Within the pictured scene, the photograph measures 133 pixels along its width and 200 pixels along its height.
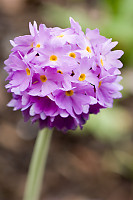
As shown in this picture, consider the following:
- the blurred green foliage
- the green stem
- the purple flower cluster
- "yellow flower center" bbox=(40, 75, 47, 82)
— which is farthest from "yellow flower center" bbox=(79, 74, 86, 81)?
the blurred green foliage

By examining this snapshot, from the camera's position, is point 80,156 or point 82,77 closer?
point 82,77

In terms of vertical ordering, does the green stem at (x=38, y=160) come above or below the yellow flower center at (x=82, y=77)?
below

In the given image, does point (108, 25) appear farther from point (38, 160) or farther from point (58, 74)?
point (58, 74)

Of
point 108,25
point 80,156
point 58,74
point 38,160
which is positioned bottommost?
point 38,160

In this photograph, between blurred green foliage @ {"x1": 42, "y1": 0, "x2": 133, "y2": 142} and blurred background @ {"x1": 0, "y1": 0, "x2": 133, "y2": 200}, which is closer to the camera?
blurred background @ {"x1": 0, "y1": 0, "x2": 133, "y2": 200}

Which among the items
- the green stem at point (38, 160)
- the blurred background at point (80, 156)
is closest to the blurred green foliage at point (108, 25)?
the blurred background at point (80, 156)

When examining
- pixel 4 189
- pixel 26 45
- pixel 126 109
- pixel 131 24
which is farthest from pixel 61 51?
pixel 131 24

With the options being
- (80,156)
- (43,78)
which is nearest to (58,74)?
(43,78)

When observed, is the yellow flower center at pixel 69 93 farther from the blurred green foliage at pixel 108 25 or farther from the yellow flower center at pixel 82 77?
the blurred green foliage at pixel 108 25

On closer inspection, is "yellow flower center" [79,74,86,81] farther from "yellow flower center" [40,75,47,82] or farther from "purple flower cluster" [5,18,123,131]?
"yellow flower center" [40,75,47,82]
